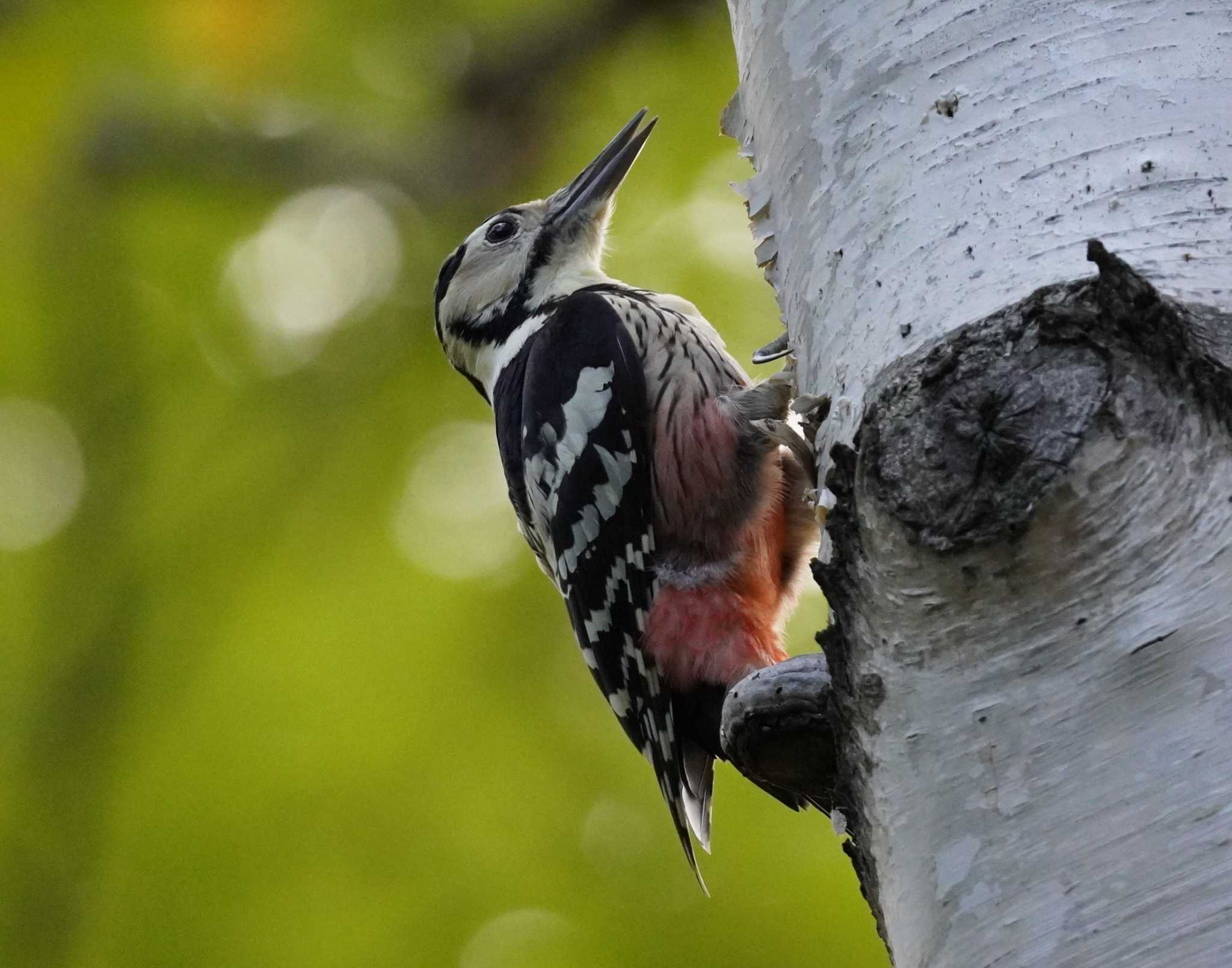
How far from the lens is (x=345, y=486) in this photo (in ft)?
14.4

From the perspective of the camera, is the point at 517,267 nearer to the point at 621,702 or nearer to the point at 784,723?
the point at 621,702

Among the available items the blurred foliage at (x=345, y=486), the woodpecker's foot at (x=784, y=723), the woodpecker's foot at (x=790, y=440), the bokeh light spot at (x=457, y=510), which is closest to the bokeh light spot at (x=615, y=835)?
the blurred foliage at (x=345, y=486)

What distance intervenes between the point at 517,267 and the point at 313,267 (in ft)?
2.16

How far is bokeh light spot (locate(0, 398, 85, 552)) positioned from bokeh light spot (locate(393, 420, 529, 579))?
0.98 m

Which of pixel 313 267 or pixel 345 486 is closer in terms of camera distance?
pixel 345 486

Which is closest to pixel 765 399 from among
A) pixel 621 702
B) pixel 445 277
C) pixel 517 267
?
pixel 621 702

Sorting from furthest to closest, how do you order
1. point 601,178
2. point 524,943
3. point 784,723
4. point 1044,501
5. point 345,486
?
point 345,486
point 601,178
point 524,943
point 784,723
point 1044,501

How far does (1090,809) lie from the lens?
1.25 m

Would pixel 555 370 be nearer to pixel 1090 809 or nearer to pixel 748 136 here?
pixel 748 136

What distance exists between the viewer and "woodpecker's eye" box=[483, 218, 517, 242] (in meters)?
4.38

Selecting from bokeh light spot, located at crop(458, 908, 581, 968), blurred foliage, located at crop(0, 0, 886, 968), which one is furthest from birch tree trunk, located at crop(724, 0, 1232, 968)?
bokeh light spot, located at crop(458, 908, 581, 968)

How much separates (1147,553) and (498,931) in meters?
3.16

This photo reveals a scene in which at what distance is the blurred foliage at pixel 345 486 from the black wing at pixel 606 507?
0.69 m

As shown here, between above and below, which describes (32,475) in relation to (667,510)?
above
